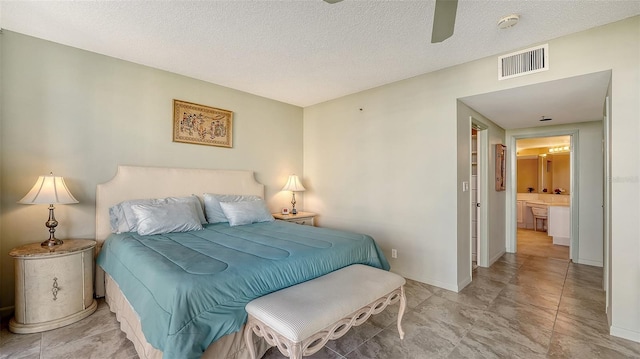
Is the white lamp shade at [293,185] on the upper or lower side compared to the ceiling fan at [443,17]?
lower

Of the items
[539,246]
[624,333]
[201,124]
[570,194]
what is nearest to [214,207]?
[201,124]

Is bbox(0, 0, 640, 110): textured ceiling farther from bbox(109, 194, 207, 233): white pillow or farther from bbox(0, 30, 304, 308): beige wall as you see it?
bbox(109, 194, 207, 233): white pillow

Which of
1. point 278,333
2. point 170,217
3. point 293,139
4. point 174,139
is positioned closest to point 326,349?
point 278,333

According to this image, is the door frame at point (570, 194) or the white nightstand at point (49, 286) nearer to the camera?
the white nightstand at point (49, 286)

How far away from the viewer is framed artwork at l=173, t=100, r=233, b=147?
332 cm

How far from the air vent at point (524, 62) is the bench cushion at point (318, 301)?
7.33 feet

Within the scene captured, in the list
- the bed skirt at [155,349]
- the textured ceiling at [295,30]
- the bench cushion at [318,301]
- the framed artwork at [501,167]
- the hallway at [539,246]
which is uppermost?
the textured ceiling at [295,30]

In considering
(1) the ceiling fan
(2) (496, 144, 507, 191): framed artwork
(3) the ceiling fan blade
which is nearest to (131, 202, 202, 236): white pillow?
(1) the ceiling fan

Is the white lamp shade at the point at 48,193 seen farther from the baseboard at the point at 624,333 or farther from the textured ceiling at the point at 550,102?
the baseboard at the point at 624,333

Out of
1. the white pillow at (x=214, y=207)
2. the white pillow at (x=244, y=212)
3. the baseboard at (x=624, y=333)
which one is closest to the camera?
the baseboard at (x=624, y=333)

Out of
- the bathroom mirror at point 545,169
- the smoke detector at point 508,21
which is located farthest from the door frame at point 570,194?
the smoke detector at point 508,21

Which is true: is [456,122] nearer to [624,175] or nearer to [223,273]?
[624,175]

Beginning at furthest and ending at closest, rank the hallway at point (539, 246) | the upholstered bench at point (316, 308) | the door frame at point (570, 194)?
1. the hallway at point (539, 246)
2. the door frame at point (570, 194)
3. the upholstered bench at point (316, 308)

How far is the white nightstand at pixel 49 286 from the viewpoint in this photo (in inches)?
82.8
